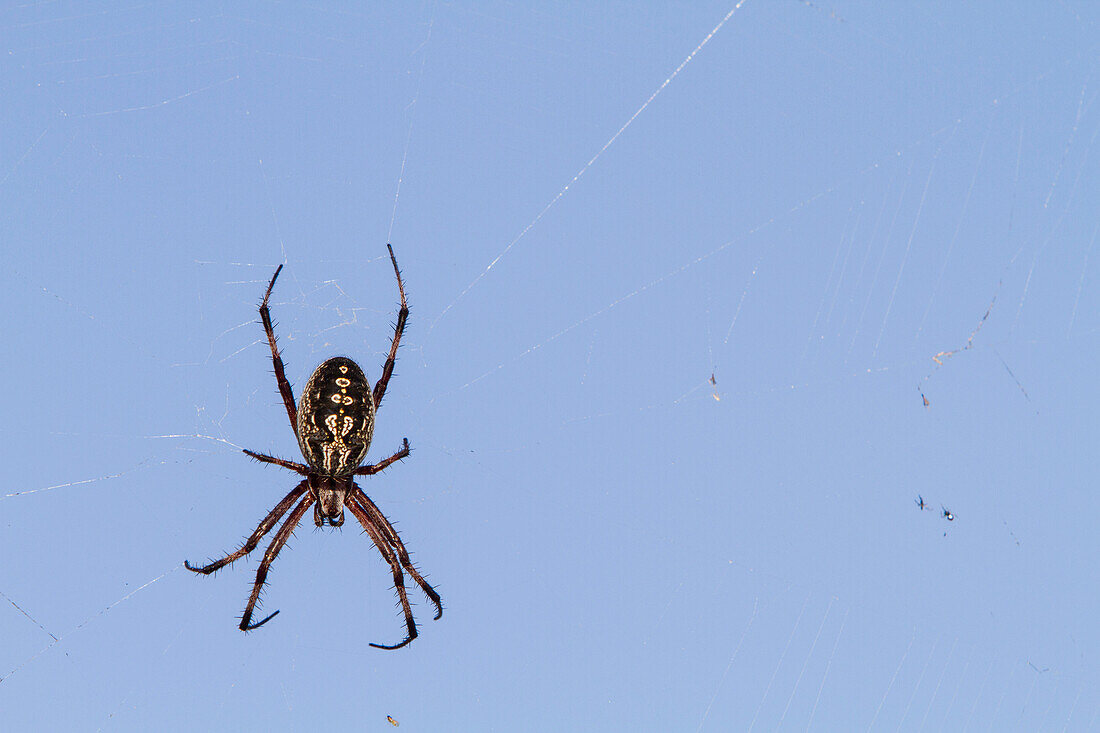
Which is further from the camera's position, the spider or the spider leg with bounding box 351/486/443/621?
the spider leg with bounding box 351/486/443/621

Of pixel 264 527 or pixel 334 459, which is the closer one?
pixel 334 459

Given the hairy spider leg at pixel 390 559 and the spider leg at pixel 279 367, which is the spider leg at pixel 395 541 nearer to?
the hairy spider leg at pixel 390 559

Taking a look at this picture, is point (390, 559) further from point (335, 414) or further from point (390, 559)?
point (335, 414)

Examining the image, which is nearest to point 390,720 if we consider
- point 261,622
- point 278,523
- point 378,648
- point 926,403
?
point 378,648

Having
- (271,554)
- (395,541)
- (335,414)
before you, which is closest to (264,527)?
(271,554)

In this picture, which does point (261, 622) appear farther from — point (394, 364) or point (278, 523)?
point (394, 364)

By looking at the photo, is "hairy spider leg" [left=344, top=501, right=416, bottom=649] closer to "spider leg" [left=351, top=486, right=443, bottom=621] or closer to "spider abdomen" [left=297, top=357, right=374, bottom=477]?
"spider leg" [left=351, top=486, right=443, bottom=621]

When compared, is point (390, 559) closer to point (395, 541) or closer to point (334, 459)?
point (395, 541)

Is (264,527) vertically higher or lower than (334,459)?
lower

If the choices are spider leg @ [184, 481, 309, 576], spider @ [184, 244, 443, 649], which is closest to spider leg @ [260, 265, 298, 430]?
spider @ [184, 244, 443, 649]
